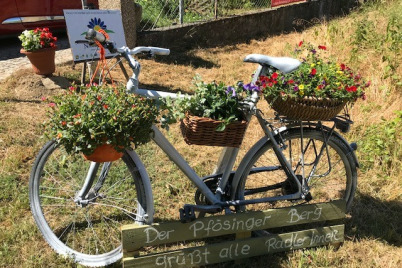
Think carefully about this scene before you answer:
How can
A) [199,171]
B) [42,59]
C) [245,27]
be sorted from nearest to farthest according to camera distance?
[199,171]
[42,59]
[245,27]

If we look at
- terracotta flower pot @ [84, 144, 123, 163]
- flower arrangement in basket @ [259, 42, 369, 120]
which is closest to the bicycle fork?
terracotta flower pot @ [84, 144, 123, 163]

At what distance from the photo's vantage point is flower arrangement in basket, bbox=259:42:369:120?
235 centimetres

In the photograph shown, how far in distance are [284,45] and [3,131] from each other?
214 inches

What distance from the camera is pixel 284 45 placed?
25.2ft

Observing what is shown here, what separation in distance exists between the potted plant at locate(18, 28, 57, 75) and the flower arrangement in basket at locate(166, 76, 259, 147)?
352 cm

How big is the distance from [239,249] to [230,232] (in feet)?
0.52

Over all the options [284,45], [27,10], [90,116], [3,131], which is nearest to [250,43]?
[284,45]

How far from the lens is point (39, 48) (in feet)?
16.6

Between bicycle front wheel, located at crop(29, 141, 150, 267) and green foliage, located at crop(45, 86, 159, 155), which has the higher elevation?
green foliage, located at crop(45, 86, 159, 155)

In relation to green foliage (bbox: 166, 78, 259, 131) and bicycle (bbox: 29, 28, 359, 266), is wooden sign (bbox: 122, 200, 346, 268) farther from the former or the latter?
green foliage (bbox: 166, 78, 259, 131)

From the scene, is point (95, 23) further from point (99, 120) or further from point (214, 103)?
point (99, 120)

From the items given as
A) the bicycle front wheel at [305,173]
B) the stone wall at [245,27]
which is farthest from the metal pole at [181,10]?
the bicycle front wheel at [305,173]

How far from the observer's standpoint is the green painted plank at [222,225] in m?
2.28

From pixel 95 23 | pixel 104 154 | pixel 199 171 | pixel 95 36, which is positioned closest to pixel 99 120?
pixel 104 154
